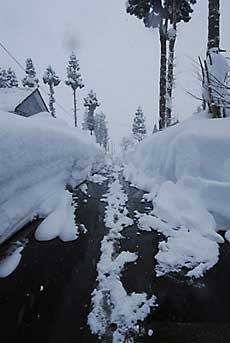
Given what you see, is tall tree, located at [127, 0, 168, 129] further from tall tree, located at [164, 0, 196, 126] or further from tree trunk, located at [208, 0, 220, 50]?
tree trunk, located at [208, 0, 220, 50]

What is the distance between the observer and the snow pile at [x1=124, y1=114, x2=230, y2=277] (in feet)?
8.98

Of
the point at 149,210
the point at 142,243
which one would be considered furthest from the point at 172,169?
the point at 142,243

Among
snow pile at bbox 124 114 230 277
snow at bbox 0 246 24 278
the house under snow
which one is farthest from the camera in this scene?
the house under snow

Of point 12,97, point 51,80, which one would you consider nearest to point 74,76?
point 51,80

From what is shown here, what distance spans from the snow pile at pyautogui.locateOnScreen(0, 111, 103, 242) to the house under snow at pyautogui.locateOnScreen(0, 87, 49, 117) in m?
11.8

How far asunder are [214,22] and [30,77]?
27.3m

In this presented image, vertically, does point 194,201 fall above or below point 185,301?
above

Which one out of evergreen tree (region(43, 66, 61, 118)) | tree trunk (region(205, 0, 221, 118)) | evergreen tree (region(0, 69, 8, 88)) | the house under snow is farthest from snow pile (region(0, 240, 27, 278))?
evergreen tree (region(0, 69, 8, 88))

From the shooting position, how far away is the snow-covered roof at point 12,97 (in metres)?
15.5

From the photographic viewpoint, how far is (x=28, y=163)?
12.6 feet

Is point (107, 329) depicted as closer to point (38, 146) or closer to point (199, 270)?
point (199, 270)

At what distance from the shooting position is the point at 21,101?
1652 centimetres

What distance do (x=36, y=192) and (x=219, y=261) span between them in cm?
307

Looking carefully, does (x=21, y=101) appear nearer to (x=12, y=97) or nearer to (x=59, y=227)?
(x=12, y=97)
